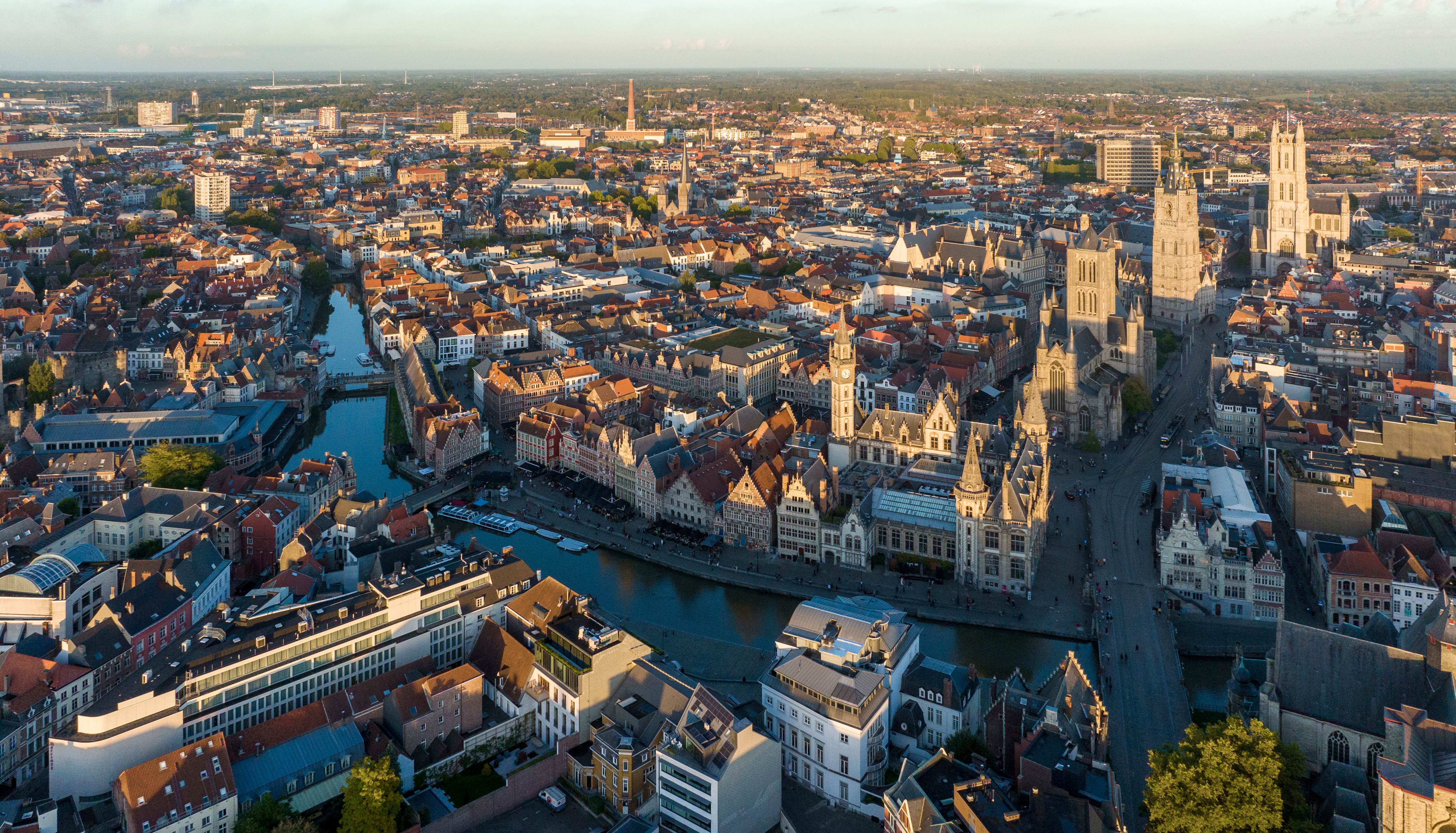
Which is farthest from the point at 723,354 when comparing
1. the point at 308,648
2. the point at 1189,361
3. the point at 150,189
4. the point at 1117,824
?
the point at 150,189

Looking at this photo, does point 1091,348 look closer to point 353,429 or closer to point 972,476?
point 972,476

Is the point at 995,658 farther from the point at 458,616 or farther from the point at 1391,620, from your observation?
the point at 458,616

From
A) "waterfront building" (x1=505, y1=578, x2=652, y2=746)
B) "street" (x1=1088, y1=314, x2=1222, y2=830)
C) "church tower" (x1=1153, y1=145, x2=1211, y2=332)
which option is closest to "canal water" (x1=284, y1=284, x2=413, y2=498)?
"waterfront building" (x1=505, y1=578, x2=652, y2=746)

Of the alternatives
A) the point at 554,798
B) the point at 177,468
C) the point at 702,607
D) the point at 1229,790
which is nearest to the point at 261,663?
the point at 554,798

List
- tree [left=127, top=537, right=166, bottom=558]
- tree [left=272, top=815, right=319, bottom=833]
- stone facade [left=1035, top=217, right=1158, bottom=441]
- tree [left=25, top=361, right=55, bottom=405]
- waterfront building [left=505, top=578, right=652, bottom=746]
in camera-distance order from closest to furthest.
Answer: tree [left=272, top=815, right=319, bottom=833] → waterfront building [left=505, top=578, right=652, bottom=746] → tree [left=127, top=537, right=166, bottom=558] → stone facade [left=1035, top=217, right=1158, bottom=441] → tree [left=25, top=361, right=55, bottom=405]

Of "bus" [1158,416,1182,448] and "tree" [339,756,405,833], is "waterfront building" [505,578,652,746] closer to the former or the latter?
"tree" [339,756,405,833]

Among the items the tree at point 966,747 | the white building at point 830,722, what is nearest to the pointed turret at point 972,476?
the white building at point 830,722
